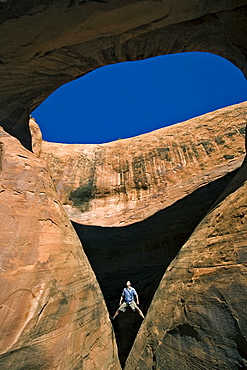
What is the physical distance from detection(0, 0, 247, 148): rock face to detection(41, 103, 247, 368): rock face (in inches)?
222

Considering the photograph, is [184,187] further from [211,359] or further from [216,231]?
[211,359]

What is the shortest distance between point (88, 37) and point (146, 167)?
10.3 metres

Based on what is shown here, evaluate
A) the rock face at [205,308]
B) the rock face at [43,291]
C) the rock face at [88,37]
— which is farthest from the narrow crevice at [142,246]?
the rock face at [88,37]

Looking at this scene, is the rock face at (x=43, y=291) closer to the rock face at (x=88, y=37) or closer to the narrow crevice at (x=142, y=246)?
the narrow crevice at (x=142, y=246)

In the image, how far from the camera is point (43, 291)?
4180mm

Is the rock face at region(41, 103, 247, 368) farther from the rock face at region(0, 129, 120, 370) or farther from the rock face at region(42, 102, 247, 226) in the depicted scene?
the rock face at region(0, 129, 120, 370)

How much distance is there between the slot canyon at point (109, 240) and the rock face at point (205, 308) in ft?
Result: 0.06

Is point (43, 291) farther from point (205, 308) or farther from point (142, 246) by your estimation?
point (142, 246)

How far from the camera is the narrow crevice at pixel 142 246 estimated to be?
8.42 meters

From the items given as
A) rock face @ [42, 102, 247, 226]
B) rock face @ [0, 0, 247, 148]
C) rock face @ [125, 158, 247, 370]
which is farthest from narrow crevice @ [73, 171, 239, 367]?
rock face @ [0, 0, 247, 148]

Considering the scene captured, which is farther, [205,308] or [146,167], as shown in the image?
[146,167]

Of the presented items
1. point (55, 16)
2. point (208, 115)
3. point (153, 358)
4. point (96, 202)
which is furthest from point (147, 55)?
point (208, 115)

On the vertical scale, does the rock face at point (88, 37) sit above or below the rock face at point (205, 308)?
above

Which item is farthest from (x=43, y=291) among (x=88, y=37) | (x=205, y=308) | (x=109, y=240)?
(x=109, y=240)
